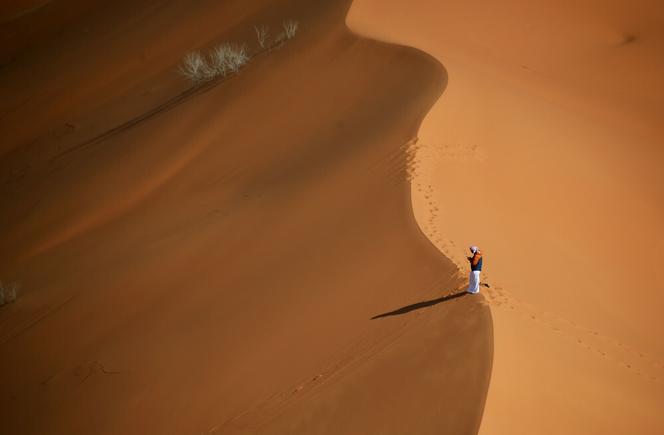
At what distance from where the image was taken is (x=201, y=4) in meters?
17.7

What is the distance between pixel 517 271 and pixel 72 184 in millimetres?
8827

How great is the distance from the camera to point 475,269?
21.5ft

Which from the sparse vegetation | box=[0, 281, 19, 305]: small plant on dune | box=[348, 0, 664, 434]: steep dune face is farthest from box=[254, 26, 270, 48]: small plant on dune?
box=[0, 281, 19, 305]: small plant on dune

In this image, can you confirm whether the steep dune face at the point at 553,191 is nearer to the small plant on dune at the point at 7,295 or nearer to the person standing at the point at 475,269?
the person standing at the point at 475,269

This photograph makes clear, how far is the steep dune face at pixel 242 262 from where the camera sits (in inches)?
250

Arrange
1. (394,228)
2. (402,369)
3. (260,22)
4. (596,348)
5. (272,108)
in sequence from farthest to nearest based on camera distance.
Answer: (260,22) → (272,108) → (394,228) → (596,348) → (402,369)

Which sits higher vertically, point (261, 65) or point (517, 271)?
point (261, 65)

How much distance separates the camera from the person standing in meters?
6.55

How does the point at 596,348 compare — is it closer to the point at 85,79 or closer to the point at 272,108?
the point at 272,108

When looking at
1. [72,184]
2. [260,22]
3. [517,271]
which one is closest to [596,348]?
[517,271]

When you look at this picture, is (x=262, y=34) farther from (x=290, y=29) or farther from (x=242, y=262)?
(x=242, y=262)

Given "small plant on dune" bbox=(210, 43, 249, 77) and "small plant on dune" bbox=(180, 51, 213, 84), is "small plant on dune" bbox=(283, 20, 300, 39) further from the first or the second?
"small plant on dune" bbox=(180, 51, 213, 84)

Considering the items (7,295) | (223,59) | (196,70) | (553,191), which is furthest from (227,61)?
(553,191)

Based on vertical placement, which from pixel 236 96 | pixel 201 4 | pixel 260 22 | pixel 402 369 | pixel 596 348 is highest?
pixel 201 4
